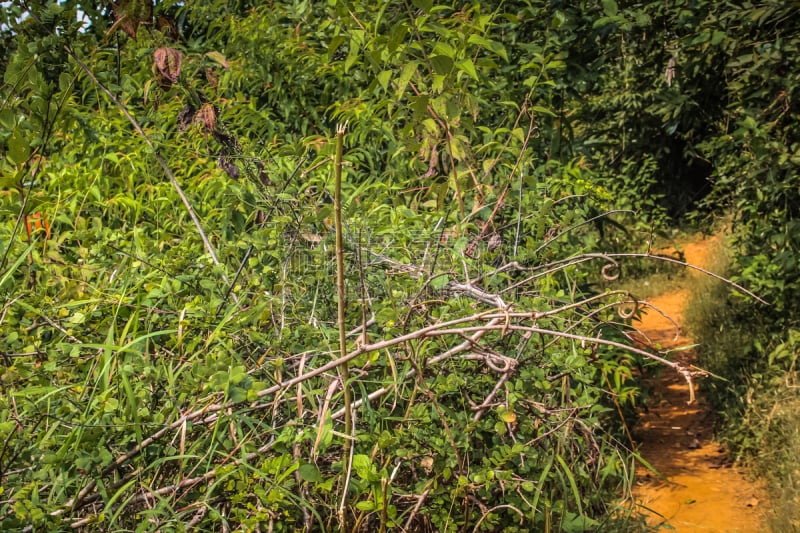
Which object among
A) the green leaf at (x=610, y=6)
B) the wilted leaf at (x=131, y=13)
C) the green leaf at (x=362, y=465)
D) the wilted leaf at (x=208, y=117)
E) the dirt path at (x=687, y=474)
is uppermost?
the wilted leaf at (x=131, y=13)

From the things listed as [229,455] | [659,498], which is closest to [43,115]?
[229,455]

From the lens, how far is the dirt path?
13.9 ft

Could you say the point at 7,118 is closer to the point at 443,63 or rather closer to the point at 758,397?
the point at 443,63

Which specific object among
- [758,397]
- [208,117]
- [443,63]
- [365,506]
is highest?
[208,117]

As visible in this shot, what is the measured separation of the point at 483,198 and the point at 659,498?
2739mm

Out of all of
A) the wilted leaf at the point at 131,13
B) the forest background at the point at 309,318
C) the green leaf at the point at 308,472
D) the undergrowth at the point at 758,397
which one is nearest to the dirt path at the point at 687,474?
the undergrowth at the point at 758,397

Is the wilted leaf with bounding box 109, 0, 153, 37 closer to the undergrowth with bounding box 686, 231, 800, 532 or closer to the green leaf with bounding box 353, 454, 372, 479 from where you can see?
the green leaf with bounding box 353, 454, 372, 479

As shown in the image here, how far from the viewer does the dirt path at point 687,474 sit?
4.22 m

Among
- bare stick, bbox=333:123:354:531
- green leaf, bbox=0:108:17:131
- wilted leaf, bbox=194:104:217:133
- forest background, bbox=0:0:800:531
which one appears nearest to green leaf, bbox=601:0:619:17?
forest background, bbox=0:0:800:531

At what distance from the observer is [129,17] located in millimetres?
2271

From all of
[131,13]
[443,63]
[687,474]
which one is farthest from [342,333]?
[687,474]

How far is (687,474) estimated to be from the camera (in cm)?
497

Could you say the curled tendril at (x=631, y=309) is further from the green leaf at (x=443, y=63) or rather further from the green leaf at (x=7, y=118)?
the green leaf at (x=7, y=118)

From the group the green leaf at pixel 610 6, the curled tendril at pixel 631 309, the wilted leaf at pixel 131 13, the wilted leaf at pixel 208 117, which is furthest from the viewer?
the green leaf at pixel 610 6
